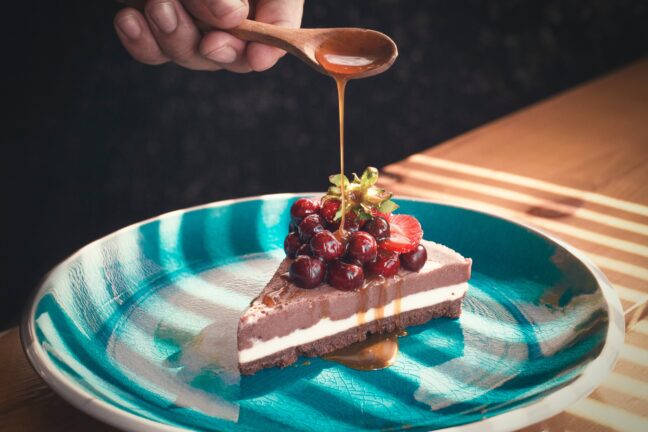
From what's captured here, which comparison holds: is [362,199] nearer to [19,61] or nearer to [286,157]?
[19,61]

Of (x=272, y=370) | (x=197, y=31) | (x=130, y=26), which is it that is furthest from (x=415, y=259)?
(x=130, y=26)

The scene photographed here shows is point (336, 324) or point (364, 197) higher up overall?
point (364, 197)

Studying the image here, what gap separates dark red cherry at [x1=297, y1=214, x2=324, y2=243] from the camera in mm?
1561

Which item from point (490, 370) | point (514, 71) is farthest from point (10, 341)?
point (514, 71)

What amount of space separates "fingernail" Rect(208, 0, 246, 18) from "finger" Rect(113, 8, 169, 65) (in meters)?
0.25

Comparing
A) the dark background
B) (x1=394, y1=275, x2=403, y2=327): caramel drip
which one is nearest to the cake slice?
(x1=394, y1=275, x2=403, y2=327): caramel drip

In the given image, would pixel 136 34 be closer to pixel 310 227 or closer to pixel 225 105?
pixel 310 227

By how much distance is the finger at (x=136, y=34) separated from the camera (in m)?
1.67

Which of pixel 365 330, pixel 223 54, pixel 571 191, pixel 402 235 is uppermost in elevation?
pixel 223 54

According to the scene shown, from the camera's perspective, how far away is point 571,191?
215 centimetres

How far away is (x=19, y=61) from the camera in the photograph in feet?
6.99

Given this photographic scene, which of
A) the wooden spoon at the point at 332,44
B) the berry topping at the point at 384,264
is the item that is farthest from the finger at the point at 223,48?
the berry topping at the point at 384,264

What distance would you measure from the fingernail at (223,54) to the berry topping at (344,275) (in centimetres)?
60

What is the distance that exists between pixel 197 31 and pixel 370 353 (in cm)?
87
